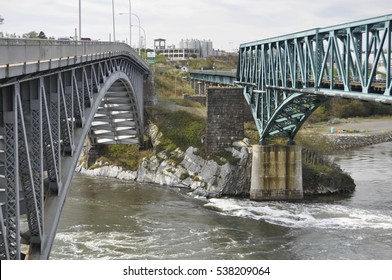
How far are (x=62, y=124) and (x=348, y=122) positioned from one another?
88.0 meters

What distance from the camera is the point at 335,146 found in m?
80.4

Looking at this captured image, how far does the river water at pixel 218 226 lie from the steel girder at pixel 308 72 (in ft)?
23.4

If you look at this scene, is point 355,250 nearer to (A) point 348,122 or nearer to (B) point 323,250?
(B) point 323,250

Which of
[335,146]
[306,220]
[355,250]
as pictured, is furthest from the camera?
[335,146]

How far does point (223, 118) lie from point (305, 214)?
44.6 ft

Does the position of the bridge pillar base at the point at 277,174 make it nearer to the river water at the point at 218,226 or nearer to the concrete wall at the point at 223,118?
the river water at the point at 218,226

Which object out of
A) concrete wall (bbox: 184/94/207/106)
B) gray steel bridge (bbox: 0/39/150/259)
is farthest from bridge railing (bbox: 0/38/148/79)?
concrete wall (bbox: 184/94/207/106)

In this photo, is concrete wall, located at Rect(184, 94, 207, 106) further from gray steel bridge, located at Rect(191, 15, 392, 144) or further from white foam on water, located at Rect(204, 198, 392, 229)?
white foam on water, located at Rect(204, 198, 392, 229)

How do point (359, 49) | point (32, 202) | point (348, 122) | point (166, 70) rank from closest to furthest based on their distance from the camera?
point (32, 202) < point (359, 49) < point (348, 122) < point (166, 70)

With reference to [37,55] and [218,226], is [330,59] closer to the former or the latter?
[218,226]

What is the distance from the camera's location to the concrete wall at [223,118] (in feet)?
177

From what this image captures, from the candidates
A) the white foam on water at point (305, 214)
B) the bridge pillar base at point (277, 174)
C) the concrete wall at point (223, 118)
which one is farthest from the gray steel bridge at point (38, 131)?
the concrete wall at point (223, 118)

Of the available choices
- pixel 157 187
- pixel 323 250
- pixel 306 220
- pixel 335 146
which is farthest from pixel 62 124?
pixel 335 146

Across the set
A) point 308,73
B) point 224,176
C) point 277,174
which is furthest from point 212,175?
point 308,73
